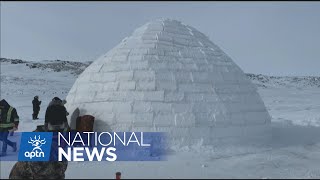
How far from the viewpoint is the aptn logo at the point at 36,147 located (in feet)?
20.6

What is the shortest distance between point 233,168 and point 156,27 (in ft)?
17.1

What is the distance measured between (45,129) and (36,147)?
3.21 feet

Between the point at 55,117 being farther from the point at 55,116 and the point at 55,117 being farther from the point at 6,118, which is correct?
the point at 6,118

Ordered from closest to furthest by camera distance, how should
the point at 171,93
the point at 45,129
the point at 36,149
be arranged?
the point at 36,149 < the point at 45,129 < the point at 171,93

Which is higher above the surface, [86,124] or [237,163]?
[86,124]

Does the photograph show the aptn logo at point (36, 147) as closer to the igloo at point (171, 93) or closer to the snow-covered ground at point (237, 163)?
the snow-covered ground at point (237, 163)

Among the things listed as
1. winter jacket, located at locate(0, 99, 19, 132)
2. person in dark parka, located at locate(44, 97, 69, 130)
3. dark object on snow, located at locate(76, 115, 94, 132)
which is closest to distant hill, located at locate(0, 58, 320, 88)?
dark object on snow, located at locate(76, 115, 94, 132)

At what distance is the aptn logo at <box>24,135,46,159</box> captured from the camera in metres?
6.37

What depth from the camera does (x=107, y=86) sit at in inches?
395

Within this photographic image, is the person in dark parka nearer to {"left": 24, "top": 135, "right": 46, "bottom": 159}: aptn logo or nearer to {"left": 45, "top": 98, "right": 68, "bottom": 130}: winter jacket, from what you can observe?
{"left": 45, "top": 98, "right": 68, "bottom": 130}: winter jacket

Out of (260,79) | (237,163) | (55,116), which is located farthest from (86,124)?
(260,79)

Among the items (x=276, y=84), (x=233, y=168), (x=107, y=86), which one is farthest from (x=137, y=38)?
(x=276, y=84)

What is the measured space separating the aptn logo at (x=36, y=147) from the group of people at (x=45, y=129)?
18cm

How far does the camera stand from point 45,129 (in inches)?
297
